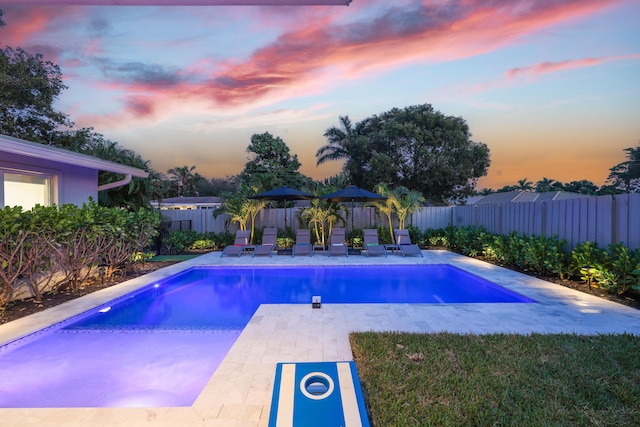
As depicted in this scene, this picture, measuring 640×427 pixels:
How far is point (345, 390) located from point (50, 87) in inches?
782

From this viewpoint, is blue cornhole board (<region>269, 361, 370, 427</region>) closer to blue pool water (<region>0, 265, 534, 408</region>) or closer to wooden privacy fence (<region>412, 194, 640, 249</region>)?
blue pool water (<region>0, 265, 534, 408</region>)

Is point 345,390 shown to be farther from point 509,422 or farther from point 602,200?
point 602,200

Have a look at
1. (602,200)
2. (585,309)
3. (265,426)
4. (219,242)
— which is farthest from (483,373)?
(219,242)

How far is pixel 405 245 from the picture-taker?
12000 mm

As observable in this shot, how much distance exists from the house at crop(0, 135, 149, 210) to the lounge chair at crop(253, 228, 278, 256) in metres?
4.98

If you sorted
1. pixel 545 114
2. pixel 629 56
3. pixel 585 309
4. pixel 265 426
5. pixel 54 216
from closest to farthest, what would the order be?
pixel 265 426 → pixel 585 309 → pixel 54 216 → pixel 629 56 → pixel 545 114

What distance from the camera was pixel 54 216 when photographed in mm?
5707

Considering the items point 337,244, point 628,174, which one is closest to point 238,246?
point 337,244

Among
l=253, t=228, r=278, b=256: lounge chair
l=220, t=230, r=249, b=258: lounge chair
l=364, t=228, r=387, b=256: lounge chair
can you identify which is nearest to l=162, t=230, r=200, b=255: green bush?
l=220, t=230, r=249, b=258: lounge chair

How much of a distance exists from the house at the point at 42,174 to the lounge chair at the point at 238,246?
4300mm

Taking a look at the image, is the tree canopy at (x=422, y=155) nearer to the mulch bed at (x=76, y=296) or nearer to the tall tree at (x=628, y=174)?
the tall tree at (x=628, y=174)

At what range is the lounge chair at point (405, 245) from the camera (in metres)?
11.7

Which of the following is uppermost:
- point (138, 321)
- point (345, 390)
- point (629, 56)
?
point (629, 56)

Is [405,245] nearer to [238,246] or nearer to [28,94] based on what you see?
[238,246]
